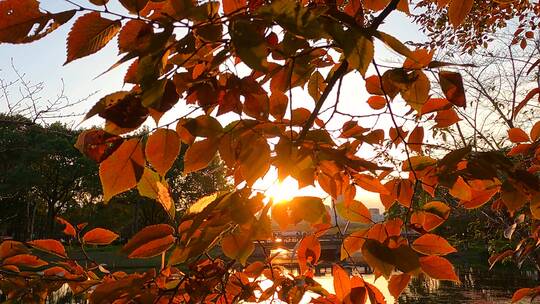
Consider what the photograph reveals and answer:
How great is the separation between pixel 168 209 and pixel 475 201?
22.4 inches

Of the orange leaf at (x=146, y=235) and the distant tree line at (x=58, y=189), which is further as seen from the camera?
the distant tree line at (x=58, y=189)

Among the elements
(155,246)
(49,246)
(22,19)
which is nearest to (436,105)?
(155,246)

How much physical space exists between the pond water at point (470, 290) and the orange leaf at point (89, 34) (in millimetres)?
14549

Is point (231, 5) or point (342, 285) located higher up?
point (231, 5)

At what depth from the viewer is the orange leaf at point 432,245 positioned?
66cm

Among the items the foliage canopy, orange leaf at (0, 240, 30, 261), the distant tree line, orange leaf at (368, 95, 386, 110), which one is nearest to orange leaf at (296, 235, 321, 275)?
the foliage canopy

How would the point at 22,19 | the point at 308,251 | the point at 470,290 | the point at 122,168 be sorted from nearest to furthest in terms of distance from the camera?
the point at 22,19
the point at 122,168
the point at 308,251
the point at 470,290

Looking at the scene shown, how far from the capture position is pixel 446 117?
0.83 metres

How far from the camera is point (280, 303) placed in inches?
37.2

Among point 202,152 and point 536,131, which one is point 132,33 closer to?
point 202,152

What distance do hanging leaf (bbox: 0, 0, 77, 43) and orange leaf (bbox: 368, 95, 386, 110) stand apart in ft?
2.01

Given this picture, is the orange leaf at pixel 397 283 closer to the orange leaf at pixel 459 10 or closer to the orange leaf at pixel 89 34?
the orange leaf at pixel 459 10

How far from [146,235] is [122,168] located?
12cm

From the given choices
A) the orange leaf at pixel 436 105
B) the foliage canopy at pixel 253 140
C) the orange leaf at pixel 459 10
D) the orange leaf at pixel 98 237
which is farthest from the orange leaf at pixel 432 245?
the orange leaf at pixel 98 237
